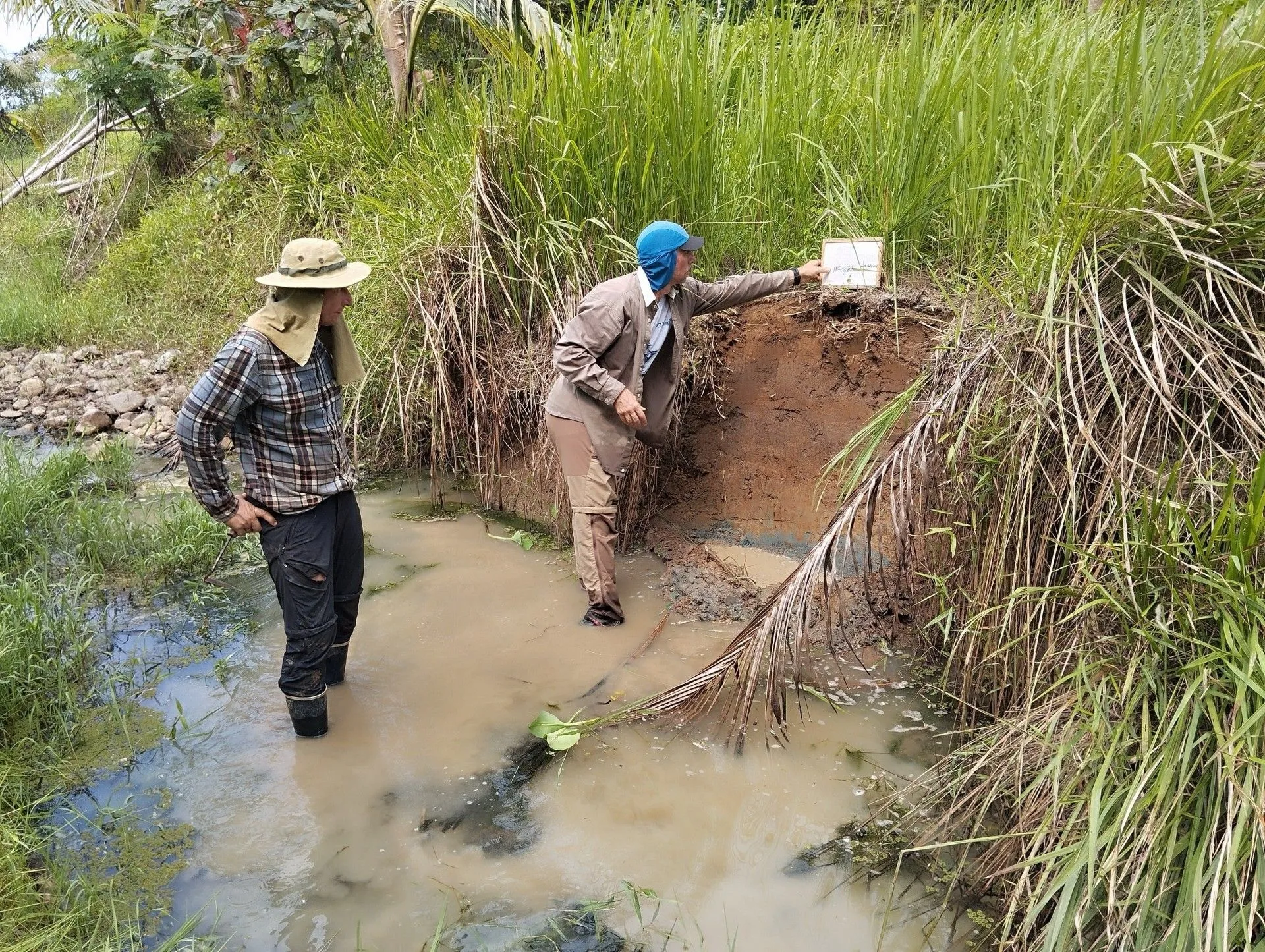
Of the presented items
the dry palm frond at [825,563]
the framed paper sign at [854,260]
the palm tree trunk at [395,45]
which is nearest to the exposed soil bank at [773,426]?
the framed paper sign at [854,260]

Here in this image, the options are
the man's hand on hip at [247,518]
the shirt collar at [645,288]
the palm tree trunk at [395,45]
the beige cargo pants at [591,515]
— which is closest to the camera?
the man's hand on hip at [247,518]

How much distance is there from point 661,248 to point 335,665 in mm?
1968

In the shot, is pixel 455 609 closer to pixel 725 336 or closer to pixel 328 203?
pixel 725 336

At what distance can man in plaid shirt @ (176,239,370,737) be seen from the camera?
2.65 metres

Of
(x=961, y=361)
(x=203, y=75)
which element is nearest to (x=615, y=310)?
(x=961, y=361)

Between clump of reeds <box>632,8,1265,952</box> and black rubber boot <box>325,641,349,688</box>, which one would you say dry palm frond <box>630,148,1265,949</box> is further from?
black rubber boot <box>325,641,349,688</box>

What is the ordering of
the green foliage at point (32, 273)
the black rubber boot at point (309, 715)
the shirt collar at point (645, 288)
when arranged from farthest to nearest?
the green foliage at point (32, 273)
the shirt collar at point (645, 288)
the black rubber boot at point (309, 715)

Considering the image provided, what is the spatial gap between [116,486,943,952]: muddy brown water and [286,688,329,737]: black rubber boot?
1.7 inches

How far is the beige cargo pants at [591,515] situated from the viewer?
3650 mm

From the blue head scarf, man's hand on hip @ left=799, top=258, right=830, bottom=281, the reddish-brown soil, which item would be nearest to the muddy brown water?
the reddish-brown soil

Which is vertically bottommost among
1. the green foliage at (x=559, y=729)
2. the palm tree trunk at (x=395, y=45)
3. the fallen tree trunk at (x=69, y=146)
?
the green foliage at (x=559, y=729)

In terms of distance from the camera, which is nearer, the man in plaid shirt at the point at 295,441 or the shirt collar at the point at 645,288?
the man in plaid shirt at the point at 295,441

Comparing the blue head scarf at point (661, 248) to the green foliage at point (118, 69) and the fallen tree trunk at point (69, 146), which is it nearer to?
the green foliage at point (118, 69)

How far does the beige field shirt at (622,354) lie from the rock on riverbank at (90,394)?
12.7 feet
